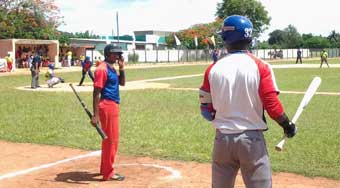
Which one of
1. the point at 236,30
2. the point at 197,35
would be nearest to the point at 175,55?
the point at 197,35

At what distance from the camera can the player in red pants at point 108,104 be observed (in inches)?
265

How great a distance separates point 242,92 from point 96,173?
4030 mm

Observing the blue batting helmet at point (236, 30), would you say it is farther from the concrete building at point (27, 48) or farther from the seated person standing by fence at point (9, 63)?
the concrete building at point (27, 48)

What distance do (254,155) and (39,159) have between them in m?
5.44

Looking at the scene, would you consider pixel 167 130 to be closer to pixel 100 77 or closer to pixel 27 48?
pixel 100 77

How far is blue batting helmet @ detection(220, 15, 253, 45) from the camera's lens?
3955mm

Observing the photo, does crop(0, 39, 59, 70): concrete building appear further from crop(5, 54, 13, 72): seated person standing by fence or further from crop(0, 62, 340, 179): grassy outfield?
crop(0, 62, 340, 179): grassy outfield

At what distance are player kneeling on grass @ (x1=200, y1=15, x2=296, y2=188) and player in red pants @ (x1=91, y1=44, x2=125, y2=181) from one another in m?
2.97

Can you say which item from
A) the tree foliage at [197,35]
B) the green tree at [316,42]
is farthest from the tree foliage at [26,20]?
the green tree at [316,42]

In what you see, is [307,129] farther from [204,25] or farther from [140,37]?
[140,37]

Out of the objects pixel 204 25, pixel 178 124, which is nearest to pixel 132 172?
pixel 178 124

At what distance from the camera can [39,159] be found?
846 cm

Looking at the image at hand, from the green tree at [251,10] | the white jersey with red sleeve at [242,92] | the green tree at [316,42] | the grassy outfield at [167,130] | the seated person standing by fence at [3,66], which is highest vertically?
the green tree at [251,10]

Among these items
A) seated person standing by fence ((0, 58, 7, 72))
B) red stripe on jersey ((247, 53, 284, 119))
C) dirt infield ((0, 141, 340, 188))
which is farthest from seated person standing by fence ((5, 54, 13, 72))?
red stripe on jersey ((247, 53, 284, 119))
